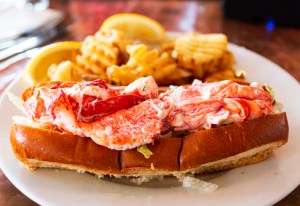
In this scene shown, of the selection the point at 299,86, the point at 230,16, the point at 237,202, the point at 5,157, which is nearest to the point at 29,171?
the point at 5,157

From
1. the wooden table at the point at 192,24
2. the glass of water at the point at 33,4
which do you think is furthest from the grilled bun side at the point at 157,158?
the glass of water at the point at 33,4

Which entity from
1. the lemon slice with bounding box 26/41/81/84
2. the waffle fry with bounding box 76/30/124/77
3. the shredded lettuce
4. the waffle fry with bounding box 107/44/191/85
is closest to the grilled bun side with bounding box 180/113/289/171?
the shredded lettuce

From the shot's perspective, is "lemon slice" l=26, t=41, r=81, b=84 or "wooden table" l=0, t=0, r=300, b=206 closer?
"lemon slice" l=26, t=41, r=81, b=84

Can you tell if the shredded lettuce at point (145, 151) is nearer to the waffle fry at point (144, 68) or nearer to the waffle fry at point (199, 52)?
the waffle fry at point (144, 68)

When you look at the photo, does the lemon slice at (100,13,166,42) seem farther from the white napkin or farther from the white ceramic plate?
the white ceramic plate

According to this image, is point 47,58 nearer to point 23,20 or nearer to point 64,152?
point 64,152

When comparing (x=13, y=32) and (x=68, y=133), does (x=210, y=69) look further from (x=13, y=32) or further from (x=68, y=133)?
(x=13, y=32)

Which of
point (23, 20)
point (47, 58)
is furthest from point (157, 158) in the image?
point (23, 20)
